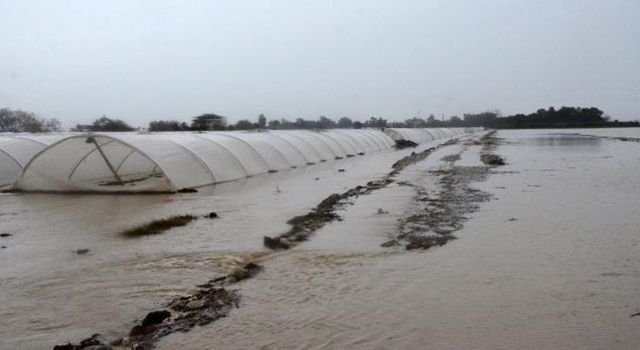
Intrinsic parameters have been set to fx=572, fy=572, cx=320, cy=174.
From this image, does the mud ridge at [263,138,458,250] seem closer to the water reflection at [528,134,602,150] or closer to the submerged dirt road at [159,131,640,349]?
the submerged dirt road at [159,131,640,349]

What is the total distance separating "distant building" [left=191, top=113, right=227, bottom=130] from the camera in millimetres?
51572

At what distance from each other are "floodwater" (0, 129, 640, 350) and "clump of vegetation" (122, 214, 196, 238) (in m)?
0.28

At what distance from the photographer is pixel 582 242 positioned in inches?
293

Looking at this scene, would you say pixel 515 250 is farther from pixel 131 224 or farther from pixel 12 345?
pixel 131 224

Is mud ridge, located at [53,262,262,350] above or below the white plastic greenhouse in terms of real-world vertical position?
below

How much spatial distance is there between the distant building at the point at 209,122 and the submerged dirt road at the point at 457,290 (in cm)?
4347

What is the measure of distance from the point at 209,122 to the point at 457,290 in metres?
49.2

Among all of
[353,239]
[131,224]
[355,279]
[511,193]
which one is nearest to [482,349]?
[355,279]

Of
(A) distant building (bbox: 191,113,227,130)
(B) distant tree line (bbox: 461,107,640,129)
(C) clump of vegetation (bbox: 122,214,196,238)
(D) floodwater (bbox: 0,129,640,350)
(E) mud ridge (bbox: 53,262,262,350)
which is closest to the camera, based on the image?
(E) mud ridge (bbox: 53,262,262,350)

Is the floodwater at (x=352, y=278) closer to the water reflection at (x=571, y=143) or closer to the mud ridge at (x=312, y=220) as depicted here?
the mud ridge at (x=312, y=220)

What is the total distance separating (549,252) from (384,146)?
36602 millimetres

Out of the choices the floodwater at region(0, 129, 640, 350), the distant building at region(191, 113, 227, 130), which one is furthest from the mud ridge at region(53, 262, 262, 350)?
the distant building at region(191, 113, 227, 130)

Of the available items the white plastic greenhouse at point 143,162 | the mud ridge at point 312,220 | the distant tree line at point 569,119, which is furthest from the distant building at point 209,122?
the distant tree line at point 569,119

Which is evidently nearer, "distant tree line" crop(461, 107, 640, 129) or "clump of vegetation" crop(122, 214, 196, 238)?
"clump of vegetation" crop(122, 214, 196, 238)
